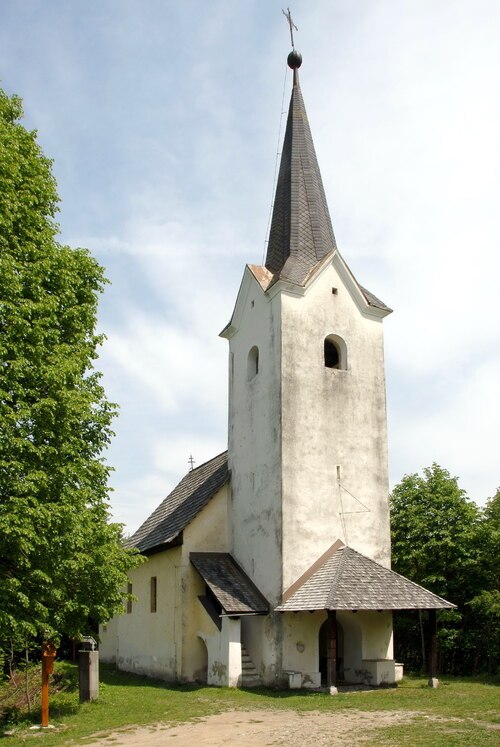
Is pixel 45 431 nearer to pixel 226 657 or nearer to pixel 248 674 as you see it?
pixel 226 657

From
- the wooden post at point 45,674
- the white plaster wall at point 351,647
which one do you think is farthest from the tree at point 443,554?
the wooden post at point 45,674

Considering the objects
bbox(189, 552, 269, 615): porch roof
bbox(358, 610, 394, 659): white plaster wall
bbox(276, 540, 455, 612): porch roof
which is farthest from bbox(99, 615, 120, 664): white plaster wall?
bbox(358, 610, 394, 659): white plaster wall

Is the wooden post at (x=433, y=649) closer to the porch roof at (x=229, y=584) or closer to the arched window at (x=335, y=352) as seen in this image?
the porch roof at (x=229, y=584)

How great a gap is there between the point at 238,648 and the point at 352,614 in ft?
10.8

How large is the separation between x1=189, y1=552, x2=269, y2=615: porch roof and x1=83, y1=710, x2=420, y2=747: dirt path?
4.39 metres

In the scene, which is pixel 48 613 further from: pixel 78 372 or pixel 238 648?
pixel 238 648

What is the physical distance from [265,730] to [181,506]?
496 inches

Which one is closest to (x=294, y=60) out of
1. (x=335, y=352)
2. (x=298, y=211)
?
(x=298, y=211)

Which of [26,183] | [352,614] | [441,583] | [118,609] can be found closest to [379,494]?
[352,614]

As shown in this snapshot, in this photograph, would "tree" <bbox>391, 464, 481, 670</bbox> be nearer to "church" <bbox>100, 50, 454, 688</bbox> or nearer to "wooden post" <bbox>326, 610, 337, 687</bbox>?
"church" <bbox>100, 50, 454, 688</bbox>

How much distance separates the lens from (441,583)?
952 inches

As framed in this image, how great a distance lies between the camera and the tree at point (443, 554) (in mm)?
23672

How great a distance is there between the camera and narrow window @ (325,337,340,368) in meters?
21.8

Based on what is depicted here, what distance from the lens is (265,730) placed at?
39.8 ft
